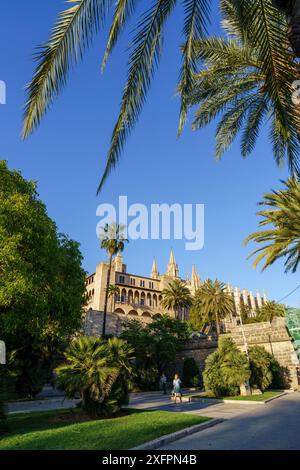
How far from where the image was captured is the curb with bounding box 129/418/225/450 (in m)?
6.72

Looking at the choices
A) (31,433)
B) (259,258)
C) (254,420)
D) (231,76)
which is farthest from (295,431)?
(259,258)

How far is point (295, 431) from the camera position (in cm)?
809

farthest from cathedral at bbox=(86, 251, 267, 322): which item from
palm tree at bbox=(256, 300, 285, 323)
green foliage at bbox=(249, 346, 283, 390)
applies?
green foliage at bbox=(249, 346, 283, 390)

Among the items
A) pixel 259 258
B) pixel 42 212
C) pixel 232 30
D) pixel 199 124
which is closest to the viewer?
pixel 232 30

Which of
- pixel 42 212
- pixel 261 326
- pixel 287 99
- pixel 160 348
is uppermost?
pixel 42 212

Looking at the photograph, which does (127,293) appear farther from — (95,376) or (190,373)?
(95,376)

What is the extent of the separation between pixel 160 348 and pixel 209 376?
32.9ft

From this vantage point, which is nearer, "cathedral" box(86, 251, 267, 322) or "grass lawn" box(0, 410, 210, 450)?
"grass lawn" box(0, 410, 210, 450)

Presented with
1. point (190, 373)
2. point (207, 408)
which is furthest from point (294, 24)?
point (190, 373)

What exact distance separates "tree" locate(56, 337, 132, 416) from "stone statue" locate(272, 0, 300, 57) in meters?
10.5

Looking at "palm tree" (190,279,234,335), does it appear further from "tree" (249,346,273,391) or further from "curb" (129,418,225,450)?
"curb" (129,418,225,450)

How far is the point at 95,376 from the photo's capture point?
10.9 m
